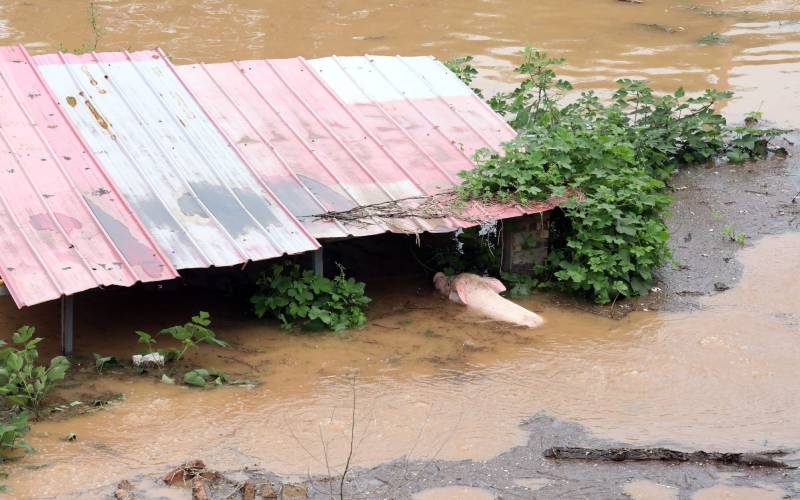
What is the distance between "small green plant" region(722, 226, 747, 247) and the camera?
1042 centimetres

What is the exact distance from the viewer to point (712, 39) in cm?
1633

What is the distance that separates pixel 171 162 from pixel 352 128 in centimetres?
188

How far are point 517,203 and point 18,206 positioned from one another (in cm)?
413

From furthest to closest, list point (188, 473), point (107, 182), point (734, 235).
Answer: point (734, 235)
point (107, 182)
point (188, 473)

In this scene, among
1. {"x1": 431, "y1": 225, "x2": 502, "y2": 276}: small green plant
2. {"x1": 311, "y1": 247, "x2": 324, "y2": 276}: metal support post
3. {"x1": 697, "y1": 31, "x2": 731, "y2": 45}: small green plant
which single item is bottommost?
{"x1": 431, "y1": 225, "x2": 502, "y2": 276}: small green plant

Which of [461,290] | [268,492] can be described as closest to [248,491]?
[268,492]

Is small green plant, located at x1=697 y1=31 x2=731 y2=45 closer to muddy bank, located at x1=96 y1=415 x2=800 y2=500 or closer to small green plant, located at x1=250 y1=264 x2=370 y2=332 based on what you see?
small green plant, located at x1=250 y1=264 x2=370 y2=332

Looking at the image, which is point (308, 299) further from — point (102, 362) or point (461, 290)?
point (102, 362)

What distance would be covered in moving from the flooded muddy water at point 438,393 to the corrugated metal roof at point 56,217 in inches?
35.0

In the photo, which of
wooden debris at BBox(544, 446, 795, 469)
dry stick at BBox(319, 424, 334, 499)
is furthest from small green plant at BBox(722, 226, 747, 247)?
dry stick at BBox(319, 424, 334, 499)

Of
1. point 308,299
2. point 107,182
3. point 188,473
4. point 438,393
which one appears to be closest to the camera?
point 188,473

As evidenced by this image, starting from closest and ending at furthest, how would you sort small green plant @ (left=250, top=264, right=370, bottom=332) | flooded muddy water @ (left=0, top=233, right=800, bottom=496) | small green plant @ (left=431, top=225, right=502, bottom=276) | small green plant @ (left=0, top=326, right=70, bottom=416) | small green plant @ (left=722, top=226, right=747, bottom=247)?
flooded muddy water @ (left=0, top=233, right=800, bottom=496)
small green plant @ (left=0, top=326, right=70, bottom=416)
small green plant @ (left=250, top=264, right=370, bottom=332)
small green plant @ (left=431, top=225, right=502, bottom=276)
small green plant @ (left=722, top=226, right=747, bottom=247)

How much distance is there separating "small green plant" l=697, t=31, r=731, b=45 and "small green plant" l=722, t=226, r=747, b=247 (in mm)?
6518

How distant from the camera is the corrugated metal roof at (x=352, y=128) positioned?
8.86 metres
